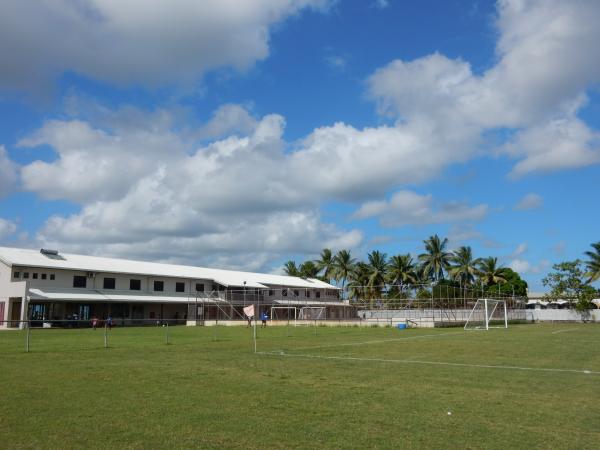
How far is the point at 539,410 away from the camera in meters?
9.80

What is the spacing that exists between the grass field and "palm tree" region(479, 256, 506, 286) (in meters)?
74.9

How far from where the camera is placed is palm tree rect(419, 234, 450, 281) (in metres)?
87.4

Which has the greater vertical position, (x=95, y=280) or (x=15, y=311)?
(x=95, y=280)

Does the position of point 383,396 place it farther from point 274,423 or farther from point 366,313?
point 366,313

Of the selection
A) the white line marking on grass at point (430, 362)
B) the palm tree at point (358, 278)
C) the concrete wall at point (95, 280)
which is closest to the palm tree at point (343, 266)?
the palm tree at point (358, 278)

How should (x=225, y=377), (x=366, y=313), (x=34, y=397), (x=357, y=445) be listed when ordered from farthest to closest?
(x=366, y=313) < (x=225, y=377) < (x=34, y=397) < (x=357, y=445)

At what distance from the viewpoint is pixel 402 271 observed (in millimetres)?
88438

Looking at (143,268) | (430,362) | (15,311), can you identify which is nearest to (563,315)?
(143,268)

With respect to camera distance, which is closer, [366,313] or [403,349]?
Answer: [403,349]

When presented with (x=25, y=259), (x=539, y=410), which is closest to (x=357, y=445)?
(x=539, y=410)

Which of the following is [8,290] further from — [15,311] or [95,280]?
[95,280]

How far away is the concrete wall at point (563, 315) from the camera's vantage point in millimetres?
67062

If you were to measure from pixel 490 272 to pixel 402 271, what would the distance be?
1556 centimetres

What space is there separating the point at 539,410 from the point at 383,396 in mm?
2971
